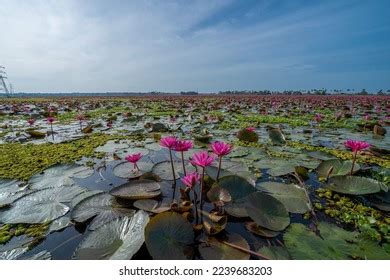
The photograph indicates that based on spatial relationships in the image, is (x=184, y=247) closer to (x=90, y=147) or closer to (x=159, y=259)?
(x=159, y=259)

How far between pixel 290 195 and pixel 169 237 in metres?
1.38

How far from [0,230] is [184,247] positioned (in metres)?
1.55

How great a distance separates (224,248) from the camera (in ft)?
5.65

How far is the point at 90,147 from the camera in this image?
15.3 ft

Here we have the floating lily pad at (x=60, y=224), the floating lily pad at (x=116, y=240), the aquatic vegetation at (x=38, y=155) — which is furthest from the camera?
the aquatic vegetation at (x=38, y=155)

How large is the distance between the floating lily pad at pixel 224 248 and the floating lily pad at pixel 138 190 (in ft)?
2.59

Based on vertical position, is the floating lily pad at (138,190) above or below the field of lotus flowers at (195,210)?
above

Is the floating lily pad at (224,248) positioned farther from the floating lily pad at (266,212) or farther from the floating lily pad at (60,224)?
the floating lily pad at (60,224)

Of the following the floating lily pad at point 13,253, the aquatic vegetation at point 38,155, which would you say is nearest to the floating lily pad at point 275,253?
the floating lily pad at point 13,253

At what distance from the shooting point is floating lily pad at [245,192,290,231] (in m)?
1.96

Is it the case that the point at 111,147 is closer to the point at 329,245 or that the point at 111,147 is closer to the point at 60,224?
the point at 60,224

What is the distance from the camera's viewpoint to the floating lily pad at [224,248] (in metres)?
1.66

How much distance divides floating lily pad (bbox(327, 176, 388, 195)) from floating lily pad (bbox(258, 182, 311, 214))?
1.39 ft
